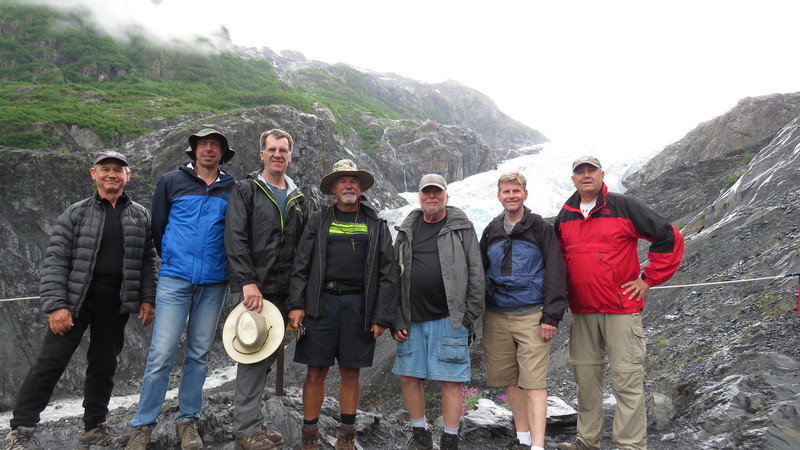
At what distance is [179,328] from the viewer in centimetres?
389

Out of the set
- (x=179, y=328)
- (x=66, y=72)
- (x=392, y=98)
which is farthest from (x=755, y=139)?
(x=392, y=98)

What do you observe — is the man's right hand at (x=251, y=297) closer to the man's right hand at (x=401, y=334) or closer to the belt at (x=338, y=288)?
the belt at (x=338, y=288)

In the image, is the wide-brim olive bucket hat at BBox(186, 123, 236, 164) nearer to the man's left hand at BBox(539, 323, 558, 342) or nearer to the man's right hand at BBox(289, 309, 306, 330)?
the man's right hand at BBox(289, 309, 306, 330)

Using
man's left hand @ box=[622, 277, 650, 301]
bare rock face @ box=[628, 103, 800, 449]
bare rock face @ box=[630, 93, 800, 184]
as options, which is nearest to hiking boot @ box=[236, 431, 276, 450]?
man's left hand @ box=[622, 277, 650, 301]

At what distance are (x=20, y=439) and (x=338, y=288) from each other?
9.20 feet

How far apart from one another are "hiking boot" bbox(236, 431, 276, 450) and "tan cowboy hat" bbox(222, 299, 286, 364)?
617mm

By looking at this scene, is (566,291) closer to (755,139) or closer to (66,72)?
(755,139)

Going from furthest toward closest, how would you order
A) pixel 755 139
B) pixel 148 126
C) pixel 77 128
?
pixel 148 126, pixel 755 139, pixel 77 128

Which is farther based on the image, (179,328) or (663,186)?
(663,186)

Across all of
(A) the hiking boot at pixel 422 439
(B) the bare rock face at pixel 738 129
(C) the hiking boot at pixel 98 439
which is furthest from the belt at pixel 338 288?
(B) the bare rock face at pixel 738 129

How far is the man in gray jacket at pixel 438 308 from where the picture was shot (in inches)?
157

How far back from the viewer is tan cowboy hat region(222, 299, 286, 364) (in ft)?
12.0

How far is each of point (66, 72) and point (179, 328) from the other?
5689cm

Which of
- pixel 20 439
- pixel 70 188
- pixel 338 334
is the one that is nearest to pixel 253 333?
pixel 338 334
